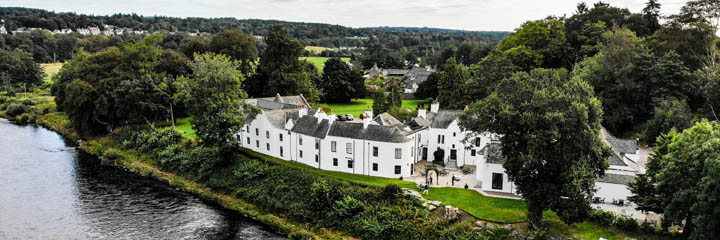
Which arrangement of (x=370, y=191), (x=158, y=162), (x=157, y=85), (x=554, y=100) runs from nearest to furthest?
(x=554, y=100) → (x=370, y=191) → (x=158, y=162) → (x=157, y=85)

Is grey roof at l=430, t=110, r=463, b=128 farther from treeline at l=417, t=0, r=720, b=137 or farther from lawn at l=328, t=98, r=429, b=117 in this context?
lawn at l=328, t=98, r=429, b=117

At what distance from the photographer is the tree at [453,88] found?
218ft

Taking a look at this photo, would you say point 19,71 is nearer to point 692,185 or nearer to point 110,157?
point 110,157

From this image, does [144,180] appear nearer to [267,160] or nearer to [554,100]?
[267,160]

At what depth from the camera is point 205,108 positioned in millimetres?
46875

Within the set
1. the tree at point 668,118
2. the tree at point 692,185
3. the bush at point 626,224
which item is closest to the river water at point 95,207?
the bush at point 626,224

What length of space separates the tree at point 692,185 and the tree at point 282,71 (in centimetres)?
5160

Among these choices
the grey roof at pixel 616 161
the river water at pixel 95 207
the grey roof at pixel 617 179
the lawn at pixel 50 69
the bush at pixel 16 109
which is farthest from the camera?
the lawn at pixel 50 69

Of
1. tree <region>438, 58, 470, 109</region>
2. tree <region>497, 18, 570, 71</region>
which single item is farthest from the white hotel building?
tree <region>497, 18, 570, 71</region>

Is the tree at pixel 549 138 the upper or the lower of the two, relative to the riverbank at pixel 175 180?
upper

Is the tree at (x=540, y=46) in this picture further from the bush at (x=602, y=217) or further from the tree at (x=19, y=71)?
the tree at (x=19, y=71)

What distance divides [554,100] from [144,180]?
41.2 meters

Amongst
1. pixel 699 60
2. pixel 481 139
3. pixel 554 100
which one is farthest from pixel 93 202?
pixel 699 60

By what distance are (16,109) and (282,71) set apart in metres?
49.8
